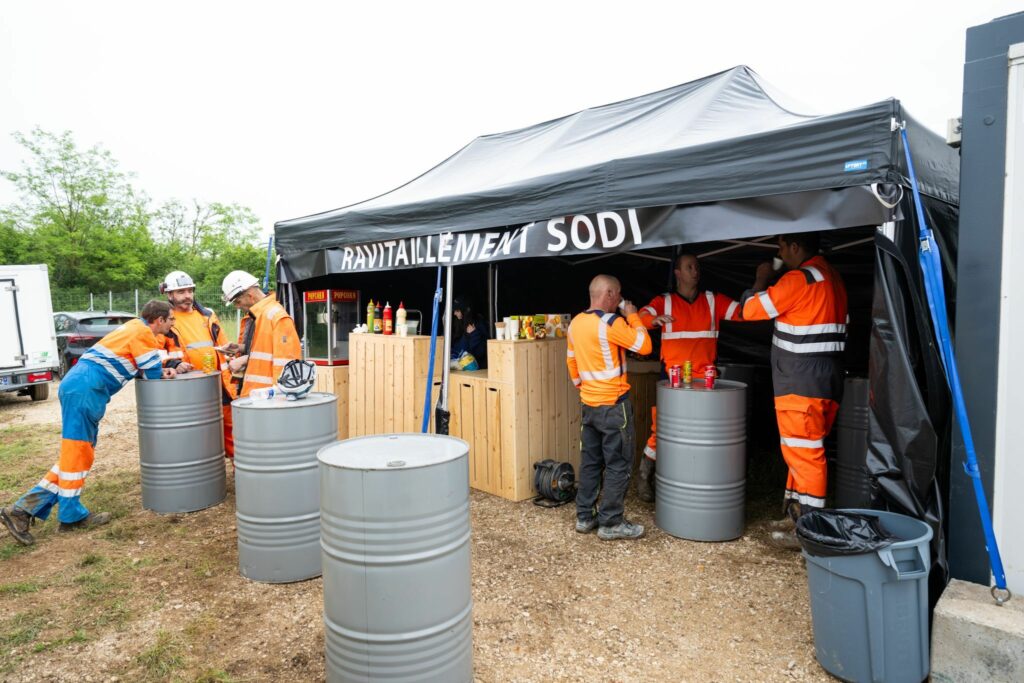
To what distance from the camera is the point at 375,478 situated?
2.27 metres

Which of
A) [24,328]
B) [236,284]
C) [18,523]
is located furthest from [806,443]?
[24,328]

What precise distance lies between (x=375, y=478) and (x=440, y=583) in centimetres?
48

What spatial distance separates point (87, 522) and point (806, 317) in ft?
17.4

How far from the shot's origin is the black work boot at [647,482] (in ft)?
16.3

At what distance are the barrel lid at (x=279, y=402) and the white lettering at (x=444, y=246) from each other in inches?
58.1

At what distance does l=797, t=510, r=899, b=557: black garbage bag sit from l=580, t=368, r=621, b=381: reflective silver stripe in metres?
1.53

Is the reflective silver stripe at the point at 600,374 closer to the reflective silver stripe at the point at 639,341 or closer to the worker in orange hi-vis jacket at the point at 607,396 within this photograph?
the worker in orange hi-vis jacket at the point at 607,396

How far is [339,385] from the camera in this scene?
6617 millimetres

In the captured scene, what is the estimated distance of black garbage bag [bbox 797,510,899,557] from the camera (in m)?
2.48

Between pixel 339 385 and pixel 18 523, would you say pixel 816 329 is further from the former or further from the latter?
pixel 18 523

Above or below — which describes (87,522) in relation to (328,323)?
below

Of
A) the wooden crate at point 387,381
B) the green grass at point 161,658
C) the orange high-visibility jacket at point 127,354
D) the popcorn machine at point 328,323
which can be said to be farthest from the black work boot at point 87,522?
the popcorn machine at point 328,323

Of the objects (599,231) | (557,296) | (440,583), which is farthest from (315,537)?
(557,296)

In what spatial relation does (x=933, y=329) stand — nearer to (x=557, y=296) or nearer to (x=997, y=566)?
(x=997, y=566)
